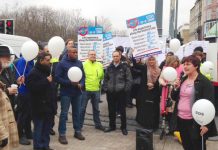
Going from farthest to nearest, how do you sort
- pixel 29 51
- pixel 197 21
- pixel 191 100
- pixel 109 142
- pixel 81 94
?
pixel 197 21
pixel 81 94
pixel 109 142
pixel 29 51
pixel 191 100

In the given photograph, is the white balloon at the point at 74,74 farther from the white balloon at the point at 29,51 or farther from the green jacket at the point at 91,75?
the green jacket at the point at 91,75

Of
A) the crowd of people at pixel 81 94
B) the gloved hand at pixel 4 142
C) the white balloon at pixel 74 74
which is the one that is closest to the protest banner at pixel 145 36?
the crowd of people at pixel 81 94

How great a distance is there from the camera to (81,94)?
24.4 ft

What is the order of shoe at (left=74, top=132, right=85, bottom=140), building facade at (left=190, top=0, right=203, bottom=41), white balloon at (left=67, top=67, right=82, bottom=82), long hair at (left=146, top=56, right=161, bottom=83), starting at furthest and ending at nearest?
1. building facade at (left=190, top=0, right=203, bottom=41)
2. long hair at (left=146, top=56, right=161, bottom=83)
3. shoe at (left=74, top=132, right=85, bottom=140)
4. white balloon at (left=67, top=67, right=82, bottom=82)

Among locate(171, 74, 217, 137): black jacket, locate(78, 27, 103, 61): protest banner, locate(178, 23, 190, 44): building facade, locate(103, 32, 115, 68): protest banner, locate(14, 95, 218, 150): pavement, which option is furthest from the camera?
locate(178, 23, 190, 44): building facade

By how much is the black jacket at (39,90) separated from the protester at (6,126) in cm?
185

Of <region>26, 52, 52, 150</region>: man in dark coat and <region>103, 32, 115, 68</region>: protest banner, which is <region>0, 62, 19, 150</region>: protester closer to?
<region>26, 52, 52, 150</region>: man in dark coat

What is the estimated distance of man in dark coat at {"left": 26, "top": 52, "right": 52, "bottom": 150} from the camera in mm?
6199

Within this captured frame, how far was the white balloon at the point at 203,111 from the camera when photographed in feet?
14.9

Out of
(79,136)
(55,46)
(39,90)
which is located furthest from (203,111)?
(79,136)

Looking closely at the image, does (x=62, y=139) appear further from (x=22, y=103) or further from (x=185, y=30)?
(x=185, y=30)

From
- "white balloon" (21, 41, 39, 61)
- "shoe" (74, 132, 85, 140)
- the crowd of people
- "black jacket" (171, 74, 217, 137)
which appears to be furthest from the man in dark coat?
"black jacket" (171, 74, 217, 137)

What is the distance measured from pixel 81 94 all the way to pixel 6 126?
3.35 meters

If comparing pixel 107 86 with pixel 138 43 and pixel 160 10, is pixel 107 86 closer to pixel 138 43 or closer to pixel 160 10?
pixel 138 43
